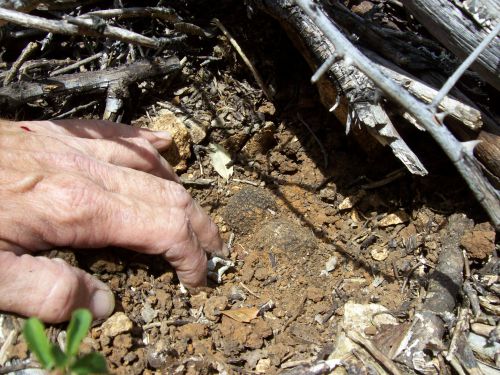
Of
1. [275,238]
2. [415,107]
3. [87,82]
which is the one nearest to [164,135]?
[87,82]

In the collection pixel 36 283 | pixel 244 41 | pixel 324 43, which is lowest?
pixel 36 283

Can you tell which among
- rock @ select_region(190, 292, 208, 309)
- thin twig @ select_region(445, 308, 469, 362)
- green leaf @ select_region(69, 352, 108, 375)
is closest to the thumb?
rock @ select_region(190, 292, 208, 309)

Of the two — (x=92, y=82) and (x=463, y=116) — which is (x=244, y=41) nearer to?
(x=92, y=82)

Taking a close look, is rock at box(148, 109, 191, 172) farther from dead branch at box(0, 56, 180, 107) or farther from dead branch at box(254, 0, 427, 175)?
dead branch at box(254, 0, 427, 175)

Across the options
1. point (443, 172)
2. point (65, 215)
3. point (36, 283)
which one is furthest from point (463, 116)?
point (36, 283)

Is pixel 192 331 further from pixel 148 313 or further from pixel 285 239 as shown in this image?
pixel 285 239

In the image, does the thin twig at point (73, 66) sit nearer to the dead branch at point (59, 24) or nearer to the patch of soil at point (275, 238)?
the patch of soil at point (275, 238)

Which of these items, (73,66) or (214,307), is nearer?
(214,307)

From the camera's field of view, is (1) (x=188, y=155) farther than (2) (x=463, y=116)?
Yes
